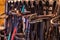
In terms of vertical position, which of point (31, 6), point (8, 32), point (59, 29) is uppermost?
point (31, 6)

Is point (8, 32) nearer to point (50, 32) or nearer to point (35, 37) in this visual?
point (35, 37)

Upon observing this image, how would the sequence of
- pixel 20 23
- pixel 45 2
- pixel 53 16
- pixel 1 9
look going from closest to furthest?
pixel 53 16 < pixel 45 2 < pixel 20 23 < pixel 1 9

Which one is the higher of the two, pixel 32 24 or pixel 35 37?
pixel 32 24

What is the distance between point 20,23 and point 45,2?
415 mm

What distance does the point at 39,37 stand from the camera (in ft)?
6.41

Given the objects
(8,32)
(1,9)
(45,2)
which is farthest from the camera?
(1,9)

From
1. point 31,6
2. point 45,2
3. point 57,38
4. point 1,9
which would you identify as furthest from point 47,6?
point 1,9

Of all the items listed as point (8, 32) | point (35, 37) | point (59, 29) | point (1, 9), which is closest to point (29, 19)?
point (35, 37)

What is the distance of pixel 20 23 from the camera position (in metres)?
2.37

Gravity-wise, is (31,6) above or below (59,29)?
above

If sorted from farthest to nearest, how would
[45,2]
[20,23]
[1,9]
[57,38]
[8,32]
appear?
[1,9] < [8,32] < [20,23] < [45,2] < [57,38]

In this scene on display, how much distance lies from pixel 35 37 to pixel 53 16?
0.29 meters

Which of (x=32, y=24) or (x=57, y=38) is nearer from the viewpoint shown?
(x=57, y=38)

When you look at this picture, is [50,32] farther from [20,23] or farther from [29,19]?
[20,23]
